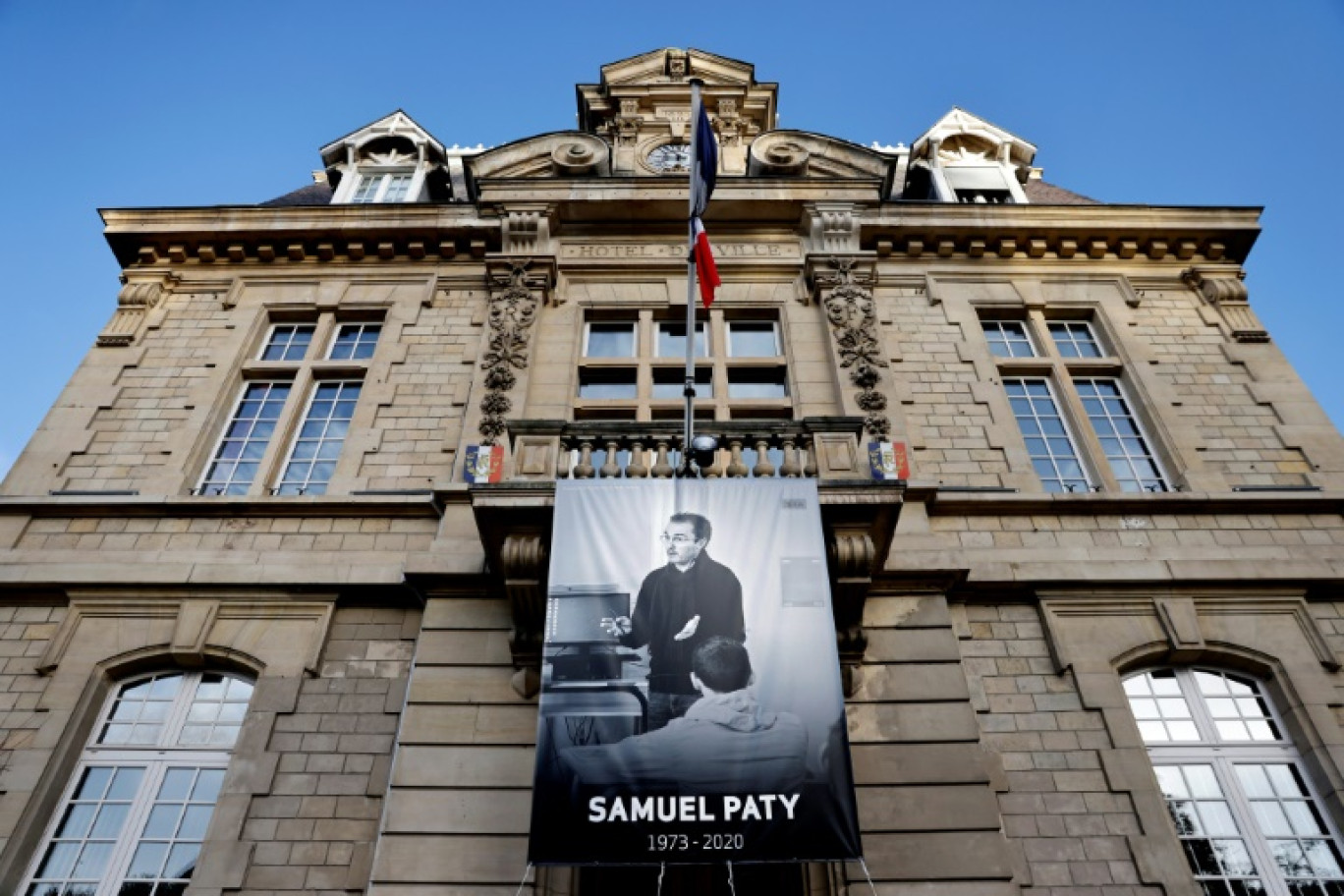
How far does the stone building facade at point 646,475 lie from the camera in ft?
23.4

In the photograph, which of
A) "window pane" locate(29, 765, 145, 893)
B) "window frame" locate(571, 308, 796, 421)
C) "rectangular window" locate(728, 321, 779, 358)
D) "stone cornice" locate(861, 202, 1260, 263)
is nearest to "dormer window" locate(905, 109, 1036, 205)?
"stone cornice" locate(861, 202, 1260, 263)

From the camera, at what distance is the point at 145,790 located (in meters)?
7.54

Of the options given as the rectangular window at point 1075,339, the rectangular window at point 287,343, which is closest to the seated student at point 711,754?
the rectangular window at point 1075,339

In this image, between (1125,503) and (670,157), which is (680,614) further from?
(670,157)

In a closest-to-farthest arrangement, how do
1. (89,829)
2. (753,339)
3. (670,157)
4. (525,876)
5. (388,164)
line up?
(525,876) < (89,829) < (753,339) < (670,157) < (388,164)

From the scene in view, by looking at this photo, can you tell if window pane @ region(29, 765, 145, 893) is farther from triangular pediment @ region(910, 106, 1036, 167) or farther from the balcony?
triangular pediment @ region(910, 106, 1036, 167)

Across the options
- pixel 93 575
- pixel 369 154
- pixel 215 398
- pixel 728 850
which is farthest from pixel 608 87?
pixel 728 850

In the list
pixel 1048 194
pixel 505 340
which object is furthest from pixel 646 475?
pixel 1048 194

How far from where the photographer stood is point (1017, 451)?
976 cm

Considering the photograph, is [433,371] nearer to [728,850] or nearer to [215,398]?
[215,398]

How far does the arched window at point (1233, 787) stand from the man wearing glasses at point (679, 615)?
403 centimetres

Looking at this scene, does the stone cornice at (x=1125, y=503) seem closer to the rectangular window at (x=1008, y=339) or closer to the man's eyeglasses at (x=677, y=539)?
the rectangular window at (x=1008, y=339)

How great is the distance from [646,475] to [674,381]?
9.99ft

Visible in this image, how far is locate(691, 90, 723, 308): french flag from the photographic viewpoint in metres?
9.28
